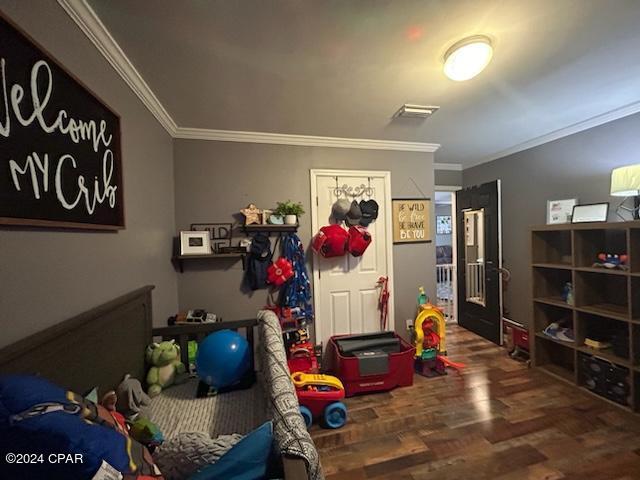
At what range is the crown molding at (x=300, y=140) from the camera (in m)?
2.44

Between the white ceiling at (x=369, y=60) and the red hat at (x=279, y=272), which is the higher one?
the white ceiling at (x=369, y=60)

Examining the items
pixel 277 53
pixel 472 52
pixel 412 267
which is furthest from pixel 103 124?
pixel 412 267

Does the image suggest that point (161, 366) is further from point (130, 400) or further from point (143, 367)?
point (130, 400)

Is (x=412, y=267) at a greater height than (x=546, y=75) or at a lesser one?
lesser

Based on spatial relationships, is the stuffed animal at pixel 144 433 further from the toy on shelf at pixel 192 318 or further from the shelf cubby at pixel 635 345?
the shelf cubby at pixel 635 345

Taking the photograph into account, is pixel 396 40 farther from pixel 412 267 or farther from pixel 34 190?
pixel 412 267

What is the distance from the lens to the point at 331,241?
8.25ft

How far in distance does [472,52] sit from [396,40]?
1.38 feet

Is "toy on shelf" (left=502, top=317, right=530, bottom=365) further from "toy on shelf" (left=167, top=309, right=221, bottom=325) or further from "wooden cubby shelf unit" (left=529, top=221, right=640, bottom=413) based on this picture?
"toy on shelf" (left=167, top=309, right=221, bottom=325)

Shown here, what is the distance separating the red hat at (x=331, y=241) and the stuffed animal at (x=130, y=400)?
66.5 inches

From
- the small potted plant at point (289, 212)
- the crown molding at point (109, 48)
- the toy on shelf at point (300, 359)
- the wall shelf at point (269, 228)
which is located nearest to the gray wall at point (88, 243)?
the crown molding at point (109, 48)

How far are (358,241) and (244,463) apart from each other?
2.01 metres

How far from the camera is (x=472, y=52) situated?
4.55 feet

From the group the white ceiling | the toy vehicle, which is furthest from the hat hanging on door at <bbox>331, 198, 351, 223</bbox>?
the toy vehicle
